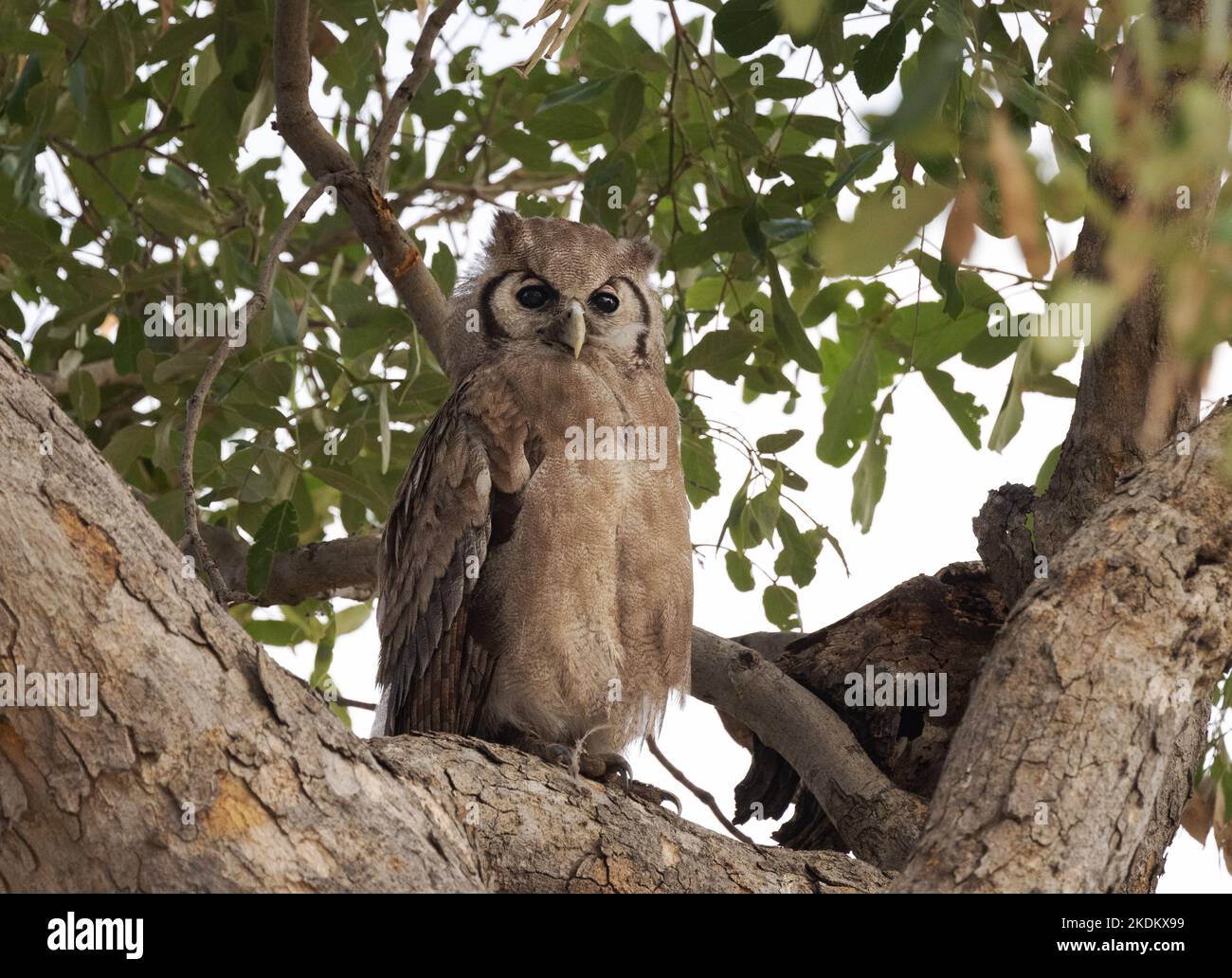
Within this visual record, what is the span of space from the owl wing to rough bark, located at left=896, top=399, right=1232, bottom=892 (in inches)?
72.9

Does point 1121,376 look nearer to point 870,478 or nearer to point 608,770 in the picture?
point 870,478

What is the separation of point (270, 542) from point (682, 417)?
1689 millimetres

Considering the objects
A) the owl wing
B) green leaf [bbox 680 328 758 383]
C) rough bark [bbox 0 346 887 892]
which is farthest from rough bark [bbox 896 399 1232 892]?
green leaf [bbox 680 328 758 383]

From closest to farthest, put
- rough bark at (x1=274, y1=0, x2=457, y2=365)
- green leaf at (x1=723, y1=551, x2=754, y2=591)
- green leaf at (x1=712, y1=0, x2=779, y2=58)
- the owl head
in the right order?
green leaf at (x1=712, y1=0, x2=779, y2=58) < rough bark at (x1=274, y1=0, x2=457, y2=365) < the owl head < green leaf at (x1=723, y1=551, x2=754, y2=591)

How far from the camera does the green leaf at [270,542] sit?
3.94 meters

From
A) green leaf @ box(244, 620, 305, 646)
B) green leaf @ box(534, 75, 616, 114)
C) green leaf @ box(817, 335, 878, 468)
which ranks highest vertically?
green leaf @ box(534, 75, 616, 114)

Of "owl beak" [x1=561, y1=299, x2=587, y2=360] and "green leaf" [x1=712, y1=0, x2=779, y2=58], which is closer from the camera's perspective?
"green leaf" [x1=712, y1=0, x2=779, y2=58]

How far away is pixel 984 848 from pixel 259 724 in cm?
129

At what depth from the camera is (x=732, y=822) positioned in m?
4.60

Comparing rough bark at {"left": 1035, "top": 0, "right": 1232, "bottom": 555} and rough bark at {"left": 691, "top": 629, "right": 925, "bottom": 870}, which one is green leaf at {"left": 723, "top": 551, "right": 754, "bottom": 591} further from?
rough bark at {"left": 1035, "top": 0, "right": 1232, "bottom": 555}

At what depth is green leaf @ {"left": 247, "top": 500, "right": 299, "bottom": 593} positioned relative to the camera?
3.94 metres

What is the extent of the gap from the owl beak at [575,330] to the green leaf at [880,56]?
149 centimetres

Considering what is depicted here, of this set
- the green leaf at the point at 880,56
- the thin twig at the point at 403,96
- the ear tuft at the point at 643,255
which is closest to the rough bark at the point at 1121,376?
the green leaf at the point at 880,56
